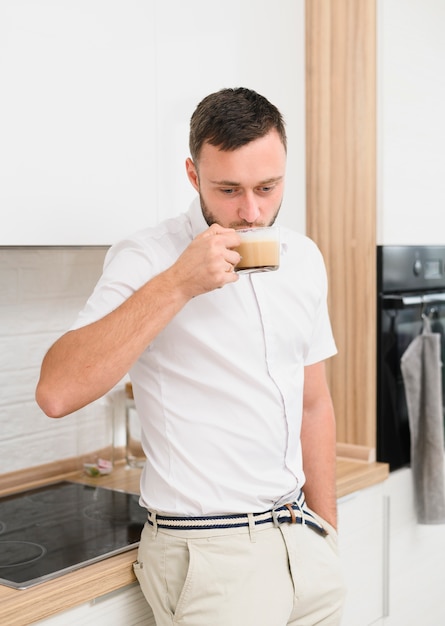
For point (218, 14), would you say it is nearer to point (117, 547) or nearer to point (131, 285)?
point (131, 285)

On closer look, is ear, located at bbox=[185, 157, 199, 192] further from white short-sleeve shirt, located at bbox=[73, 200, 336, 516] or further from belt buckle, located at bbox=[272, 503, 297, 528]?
belt buckle, located at bbox=[272, 503, 297, 528]

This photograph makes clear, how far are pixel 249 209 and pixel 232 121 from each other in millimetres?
156

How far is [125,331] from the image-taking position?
1.44m

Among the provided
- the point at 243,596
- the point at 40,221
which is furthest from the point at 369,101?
the point at 243,596

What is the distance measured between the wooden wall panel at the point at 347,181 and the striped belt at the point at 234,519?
84 centimetres

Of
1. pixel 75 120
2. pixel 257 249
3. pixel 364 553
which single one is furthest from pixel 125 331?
pixel 364 553

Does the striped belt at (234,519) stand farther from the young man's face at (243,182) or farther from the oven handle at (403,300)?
the oven handle at (403,300)

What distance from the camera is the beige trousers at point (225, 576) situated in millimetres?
1547

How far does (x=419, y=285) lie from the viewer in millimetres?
2607

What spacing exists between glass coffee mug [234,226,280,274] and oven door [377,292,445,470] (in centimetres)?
106

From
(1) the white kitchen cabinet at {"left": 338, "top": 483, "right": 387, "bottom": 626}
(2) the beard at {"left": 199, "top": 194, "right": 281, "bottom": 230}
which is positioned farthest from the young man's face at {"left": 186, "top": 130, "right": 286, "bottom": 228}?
(1) the white kitchen cabinet at {"left": 338, "top": 483, "right": 387, "bottom": 626}

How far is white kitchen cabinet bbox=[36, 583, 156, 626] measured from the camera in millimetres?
1513

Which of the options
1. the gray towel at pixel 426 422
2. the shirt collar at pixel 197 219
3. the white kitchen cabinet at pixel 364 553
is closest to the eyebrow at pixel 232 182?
the shirt collar at pixel 197 219

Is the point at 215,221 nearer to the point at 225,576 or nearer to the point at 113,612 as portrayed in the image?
the point at 225,576
